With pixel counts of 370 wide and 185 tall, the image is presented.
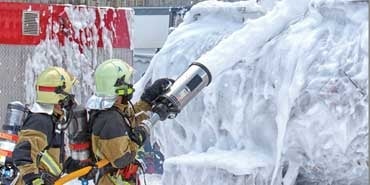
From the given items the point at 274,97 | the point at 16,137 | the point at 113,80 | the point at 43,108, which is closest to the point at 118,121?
the point at 113,80

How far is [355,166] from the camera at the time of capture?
442 centimetres

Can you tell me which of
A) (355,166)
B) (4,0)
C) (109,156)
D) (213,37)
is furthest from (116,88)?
(4,0)

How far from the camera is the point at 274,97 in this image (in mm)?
4820

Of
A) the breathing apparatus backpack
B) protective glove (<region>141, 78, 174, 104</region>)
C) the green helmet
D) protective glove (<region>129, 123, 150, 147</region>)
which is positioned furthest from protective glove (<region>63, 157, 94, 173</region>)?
protective glove (<region>141, 78, 174, 104</region>)

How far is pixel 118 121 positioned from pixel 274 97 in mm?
938

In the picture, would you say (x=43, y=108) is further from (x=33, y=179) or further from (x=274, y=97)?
(x=274, y=97)

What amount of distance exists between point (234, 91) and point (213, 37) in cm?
60

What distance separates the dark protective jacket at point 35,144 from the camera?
4793 mm

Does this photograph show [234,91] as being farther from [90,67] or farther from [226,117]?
[90,67]

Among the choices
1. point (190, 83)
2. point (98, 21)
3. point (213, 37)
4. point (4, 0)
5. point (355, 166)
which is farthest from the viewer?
point (98, 21)

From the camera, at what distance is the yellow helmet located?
5141mm

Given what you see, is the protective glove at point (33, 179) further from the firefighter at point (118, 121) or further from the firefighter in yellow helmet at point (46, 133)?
the firefighter at point (118, 121)

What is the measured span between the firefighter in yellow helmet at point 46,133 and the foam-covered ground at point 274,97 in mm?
750

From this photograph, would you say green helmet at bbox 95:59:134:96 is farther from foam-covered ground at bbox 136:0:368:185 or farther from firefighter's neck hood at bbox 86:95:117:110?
foam-covered ground at bbox 136:0:368:185
